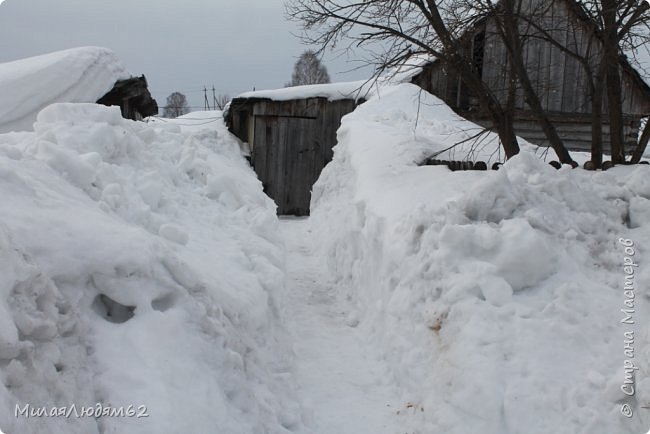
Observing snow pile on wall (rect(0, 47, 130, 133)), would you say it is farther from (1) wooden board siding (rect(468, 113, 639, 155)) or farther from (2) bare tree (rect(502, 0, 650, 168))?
(1) wooden board siding (rect(468, 113, 639, 155))

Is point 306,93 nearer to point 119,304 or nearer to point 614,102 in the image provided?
point 614,102

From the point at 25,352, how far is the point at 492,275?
319 cm

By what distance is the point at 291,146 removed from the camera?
570 inches

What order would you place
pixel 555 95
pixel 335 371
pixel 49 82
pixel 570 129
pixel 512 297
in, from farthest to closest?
pixel 570 129
pixel 555 95
pixel 49 82
pixel 335 371
pixel 512 297

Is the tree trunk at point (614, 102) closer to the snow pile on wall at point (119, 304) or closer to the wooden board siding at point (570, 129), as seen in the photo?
the snow pile on wall at point (119, 304)

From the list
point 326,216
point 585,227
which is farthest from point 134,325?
point 326,216

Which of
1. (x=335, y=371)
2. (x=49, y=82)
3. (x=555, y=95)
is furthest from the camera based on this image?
(x=555, y=95)

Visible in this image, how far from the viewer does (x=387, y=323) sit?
5.14 meters

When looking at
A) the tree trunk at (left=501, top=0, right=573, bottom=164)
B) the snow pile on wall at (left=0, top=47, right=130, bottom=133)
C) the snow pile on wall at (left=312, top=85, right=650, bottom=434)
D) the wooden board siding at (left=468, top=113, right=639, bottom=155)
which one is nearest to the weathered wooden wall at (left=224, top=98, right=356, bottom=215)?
the wooden board siding at (left=468, top=113, right=639, bottom=155)

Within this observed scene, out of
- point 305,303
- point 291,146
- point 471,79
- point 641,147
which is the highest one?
point 471,79

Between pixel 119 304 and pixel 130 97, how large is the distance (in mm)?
8917

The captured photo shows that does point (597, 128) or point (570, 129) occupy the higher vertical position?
point (570, 129)

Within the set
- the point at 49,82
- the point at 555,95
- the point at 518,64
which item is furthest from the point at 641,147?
the point at 49,82

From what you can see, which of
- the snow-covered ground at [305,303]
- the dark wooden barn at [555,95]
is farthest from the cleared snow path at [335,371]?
the dark wooden barn at [555,95]
